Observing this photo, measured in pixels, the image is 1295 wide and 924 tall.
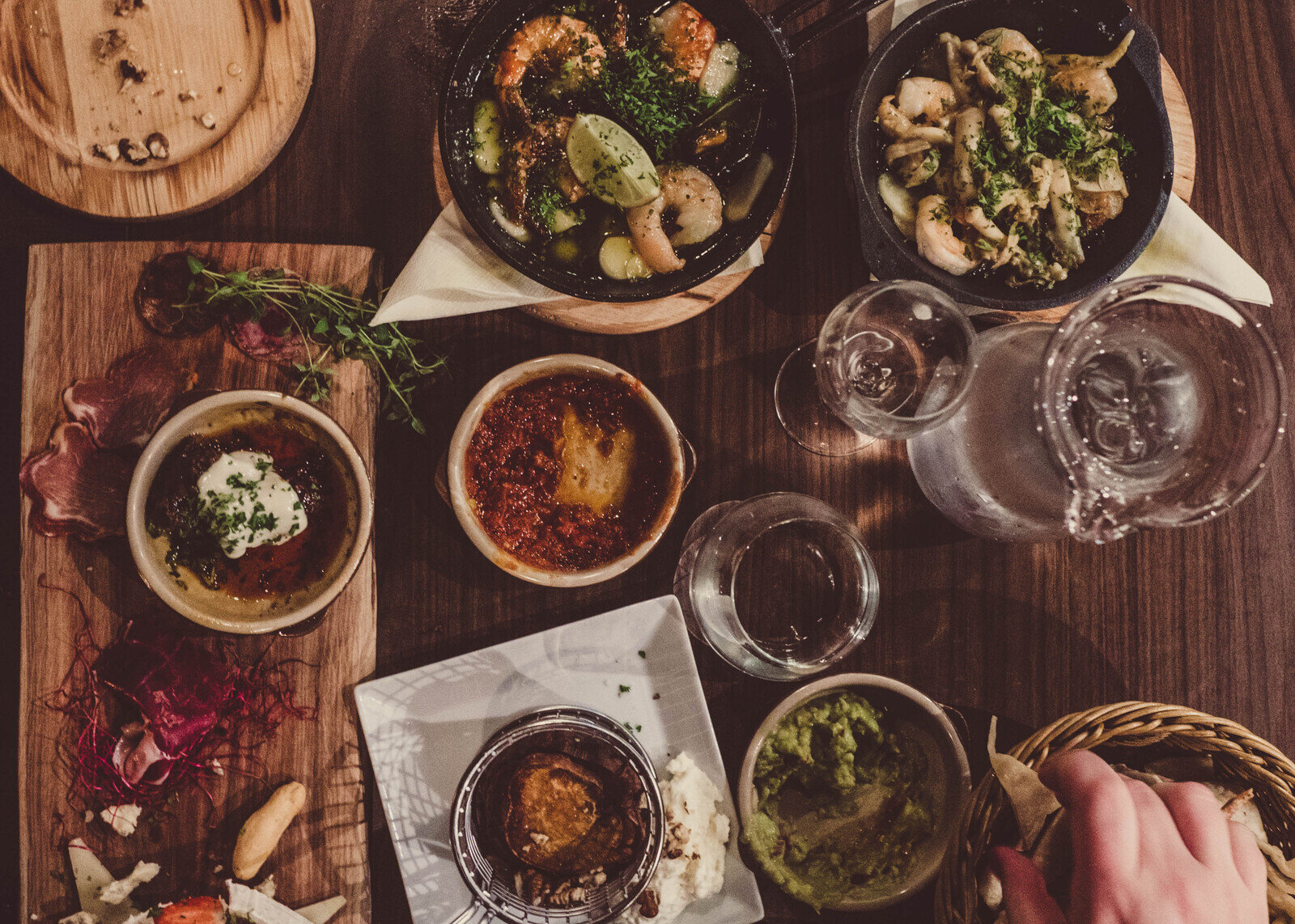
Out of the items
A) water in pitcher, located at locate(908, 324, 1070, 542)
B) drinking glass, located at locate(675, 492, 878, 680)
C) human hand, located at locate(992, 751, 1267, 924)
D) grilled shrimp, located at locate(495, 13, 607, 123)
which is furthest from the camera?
drinking glass, located at locate(675, 492, 878, 680)

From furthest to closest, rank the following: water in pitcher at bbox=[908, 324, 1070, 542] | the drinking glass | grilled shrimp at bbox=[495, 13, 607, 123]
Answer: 1. the drinking glass
2. grilled shrimp at bbox=[495, 13, 607, 123]
3. water in pitcher at bbox=[908, 324, 1070, 542]

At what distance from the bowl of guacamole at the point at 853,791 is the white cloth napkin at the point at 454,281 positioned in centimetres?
115

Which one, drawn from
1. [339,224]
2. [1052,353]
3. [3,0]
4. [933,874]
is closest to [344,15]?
[339,224]

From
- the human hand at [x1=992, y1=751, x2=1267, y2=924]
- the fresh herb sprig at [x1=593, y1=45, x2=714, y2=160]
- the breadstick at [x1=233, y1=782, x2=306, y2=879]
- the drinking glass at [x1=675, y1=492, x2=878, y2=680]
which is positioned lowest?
the breadstick at [x1=233, y1=782, x2=306, y2=879]

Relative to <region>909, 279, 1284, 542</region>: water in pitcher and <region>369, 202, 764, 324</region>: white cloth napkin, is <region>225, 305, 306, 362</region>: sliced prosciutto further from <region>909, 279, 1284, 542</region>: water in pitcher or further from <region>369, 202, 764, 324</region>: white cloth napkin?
<region>909, 279, 1284, 542</region>: water in pitcher

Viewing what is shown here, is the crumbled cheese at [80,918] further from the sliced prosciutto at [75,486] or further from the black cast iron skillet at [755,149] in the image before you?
the black cast iron skillet at [755,149]

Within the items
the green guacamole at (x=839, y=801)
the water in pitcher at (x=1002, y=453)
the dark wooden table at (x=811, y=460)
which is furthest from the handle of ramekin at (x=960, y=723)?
the water in pitcher at (x=1002, y=453)

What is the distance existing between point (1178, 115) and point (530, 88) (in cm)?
169

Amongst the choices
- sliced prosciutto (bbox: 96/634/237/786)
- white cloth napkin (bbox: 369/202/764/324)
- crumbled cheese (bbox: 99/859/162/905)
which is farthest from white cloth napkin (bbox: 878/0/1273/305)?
crumbled cheese (bbox: 99/859/162/905)

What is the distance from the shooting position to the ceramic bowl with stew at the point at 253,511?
1800mm

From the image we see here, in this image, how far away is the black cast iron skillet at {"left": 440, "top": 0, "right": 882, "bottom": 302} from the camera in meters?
1.76

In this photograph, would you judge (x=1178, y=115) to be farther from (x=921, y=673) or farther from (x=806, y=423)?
(x=921, y=673)

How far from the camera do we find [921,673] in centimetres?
212

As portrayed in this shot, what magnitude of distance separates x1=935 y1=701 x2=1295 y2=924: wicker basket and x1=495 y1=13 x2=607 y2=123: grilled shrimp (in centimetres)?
185
